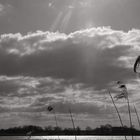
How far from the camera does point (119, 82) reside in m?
13.6

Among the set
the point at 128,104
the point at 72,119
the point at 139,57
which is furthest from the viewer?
the point at 72,119

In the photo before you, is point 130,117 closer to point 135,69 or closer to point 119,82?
point 119,82

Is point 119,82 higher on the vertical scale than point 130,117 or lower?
higher

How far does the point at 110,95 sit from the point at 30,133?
4.37 meters

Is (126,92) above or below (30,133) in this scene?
above

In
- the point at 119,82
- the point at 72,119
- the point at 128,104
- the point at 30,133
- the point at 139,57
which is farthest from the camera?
the point at 72,119

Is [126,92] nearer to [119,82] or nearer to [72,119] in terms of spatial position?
[119,82]

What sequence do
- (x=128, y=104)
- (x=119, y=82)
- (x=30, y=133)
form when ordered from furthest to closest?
(x=30, y=133) < (x=128, y=104) < (x=119, y=82)

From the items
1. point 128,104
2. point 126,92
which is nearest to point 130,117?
point 128,104

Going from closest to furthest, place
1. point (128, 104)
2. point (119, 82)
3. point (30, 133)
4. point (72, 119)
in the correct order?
point (119, 82), point (128, 104), point (30, 133), point (72, 119)

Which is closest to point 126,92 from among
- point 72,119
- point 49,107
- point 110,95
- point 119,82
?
point 119,82

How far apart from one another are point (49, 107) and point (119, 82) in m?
3.77

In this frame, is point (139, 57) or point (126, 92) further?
point (126, 92)

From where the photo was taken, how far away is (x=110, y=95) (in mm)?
15164
